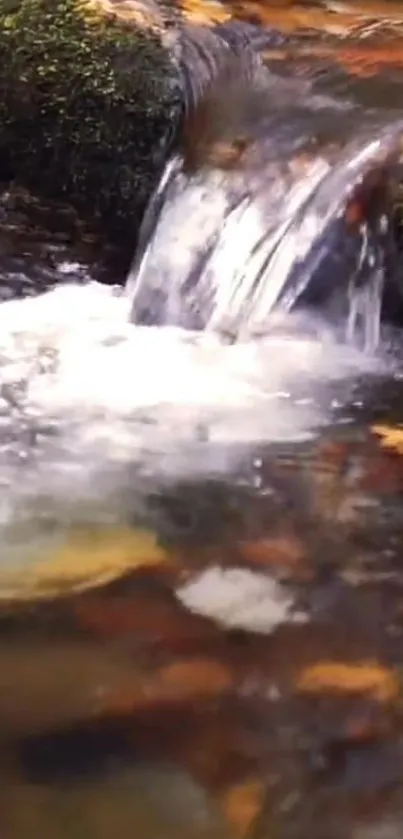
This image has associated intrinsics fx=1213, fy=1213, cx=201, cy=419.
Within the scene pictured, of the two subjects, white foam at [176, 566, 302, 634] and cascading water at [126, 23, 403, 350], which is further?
cascading water at [126, 23, 403, 350]

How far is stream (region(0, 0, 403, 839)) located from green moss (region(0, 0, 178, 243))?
7 centimetres

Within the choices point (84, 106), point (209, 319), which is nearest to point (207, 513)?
point (209, 319)

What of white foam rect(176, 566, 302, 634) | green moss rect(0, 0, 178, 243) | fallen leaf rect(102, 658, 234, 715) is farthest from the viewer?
green moss rect(0, 0, 178, 243)

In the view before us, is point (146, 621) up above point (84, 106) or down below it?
below

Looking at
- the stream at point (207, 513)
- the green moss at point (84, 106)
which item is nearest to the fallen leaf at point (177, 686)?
the stream at point (207, 513)

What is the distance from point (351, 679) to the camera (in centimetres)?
104

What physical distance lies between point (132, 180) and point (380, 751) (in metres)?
1.32

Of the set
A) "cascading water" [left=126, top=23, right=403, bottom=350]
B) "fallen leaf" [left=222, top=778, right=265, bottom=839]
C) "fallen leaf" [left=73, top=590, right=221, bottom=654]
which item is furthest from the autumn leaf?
"fallen leaf" [left=222, top=778, right=265, bottom=839]

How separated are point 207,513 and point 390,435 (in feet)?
0.91

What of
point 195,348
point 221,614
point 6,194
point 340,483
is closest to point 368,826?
point 221,614

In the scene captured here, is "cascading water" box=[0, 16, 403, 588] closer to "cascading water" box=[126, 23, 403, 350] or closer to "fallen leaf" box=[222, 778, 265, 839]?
"cascading water" box=[126, 23, 403, 350]

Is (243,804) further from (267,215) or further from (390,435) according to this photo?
(267,215)

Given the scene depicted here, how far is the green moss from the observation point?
207 centimetres

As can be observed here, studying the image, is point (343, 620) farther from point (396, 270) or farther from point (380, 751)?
point (396, 270)
